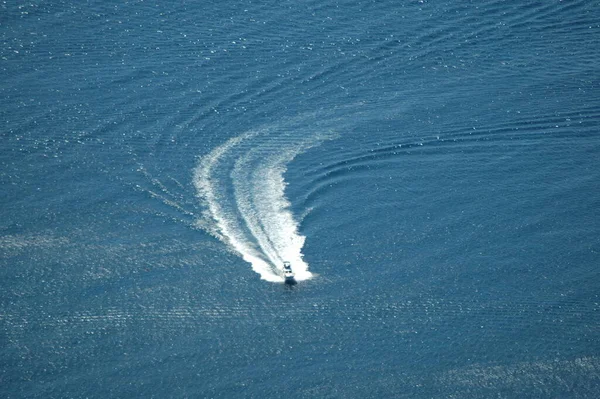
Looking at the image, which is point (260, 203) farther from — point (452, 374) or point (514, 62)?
point (514, 62)

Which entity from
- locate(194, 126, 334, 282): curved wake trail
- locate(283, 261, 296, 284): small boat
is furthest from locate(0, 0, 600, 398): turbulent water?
locate(283, 261, 296, 284): small boat

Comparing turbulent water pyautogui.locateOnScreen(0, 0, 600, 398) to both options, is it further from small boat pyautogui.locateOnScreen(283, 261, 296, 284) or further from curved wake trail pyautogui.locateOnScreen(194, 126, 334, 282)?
small boat pyautogui.locateOnScreen(283, 261, 296, 284)

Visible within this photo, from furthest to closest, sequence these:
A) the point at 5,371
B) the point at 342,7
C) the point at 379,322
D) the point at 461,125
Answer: the point at 342,7 < the point at 461,125 < the point at 379,322 < the point at 5,371

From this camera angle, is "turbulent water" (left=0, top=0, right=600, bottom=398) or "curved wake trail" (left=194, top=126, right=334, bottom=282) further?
"curved wake trail" (left=194, top=126, right=334, bottom=282)

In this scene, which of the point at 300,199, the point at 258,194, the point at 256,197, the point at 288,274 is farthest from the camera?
the point at 300,199

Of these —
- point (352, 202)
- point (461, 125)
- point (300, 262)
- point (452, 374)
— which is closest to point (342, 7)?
point (461, 125)

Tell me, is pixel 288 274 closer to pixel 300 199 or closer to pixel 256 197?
pixel 256 197

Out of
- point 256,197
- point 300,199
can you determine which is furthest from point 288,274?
point 300,199
